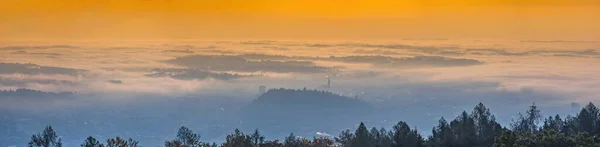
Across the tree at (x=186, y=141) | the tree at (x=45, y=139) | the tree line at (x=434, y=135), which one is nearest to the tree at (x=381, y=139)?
the tree line at (x=434, y=135)

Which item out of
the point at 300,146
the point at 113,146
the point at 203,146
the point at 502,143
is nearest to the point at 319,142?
the point at 300,146

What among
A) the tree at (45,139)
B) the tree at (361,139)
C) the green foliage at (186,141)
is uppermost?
the green foliage at (186,141)

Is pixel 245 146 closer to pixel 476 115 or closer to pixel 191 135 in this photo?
pixel 191 135

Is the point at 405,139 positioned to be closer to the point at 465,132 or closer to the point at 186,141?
the point at 465,132

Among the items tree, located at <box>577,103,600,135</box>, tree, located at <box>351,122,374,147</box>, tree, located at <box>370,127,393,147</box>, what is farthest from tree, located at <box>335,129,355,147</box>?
tree, located at <box>577,103,600,135</box>

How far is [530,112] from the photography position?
73.8 metres

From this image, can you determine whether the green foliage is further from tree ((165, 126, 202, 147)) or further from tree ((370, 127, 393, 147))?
tree ((370, 127, 393, 147))

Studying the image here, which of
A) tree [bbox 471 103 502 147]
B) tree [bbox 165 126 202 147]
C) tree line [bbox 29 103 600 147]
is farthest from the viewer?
tree [bbox 165 126 202 147]

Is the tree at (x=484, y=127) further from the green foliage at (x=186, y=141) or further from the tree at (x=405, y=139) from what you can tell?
the green foliage at (x=186, y=141)

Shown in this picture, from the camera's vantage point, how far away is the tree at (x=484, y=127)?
5963 cm

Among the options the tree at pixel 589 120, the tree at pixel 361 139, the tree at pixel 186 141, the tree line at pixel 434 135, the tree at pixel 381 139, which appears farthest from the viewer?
the tree at pixel 186 141

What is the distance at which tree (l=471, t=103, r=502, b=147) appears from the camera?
196ft

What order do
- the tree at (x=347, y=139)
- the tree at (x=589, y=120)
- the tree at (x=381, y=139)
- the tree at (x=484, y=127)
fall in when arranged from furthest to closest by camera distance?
the tree at (x=589, y=120), the tree at (x=381, y=139), the tree at (x=484, y=127), the tree at (x=347, y=139)

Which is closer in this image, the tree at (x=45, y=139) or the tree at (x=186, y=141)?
the tree at (x=45, y=139)
